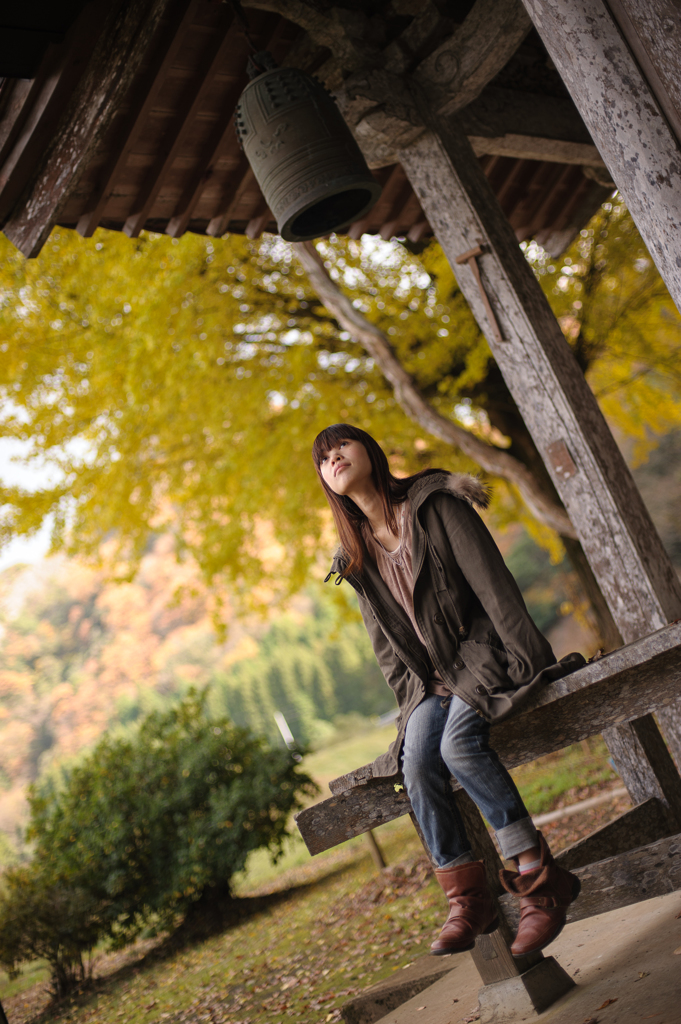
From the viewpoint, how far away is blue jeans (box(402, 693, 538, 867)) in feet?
7.48

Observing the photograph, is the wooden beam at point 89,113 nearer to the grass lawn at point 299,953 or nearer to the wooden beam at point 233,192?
the wooden beam at point 233,192

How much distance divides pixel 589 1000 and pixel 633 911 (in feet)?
2.91

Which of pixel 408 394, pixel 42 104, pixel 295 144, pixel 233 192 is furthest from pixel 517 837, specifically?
pixel 408 394

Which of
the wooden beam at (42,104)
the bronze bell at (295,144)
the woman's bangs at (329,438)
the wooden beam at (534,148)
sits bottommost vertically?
the woman's bangs at (329,438)

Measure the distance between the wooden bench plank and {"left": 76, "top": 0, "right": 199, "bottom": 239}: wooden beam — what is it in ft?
9.53

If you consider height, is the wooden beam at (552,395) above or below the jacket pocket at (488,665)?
above

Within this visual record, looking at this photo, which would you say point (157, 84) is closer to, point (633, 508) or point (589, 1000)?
point (633, 508)

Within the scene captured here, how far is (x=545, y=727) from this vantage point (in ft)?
8.33

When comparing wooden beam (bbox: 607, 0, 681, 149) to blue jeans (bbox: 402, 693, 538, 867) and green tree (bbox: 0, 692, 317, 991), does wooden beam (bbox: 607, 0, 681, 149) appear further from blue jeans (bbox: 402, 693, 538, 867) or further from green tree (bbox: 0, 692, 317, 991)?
green tree (bbox: 0, 692, 317, 991)

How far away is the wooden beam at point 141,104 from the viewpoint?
10.3ft

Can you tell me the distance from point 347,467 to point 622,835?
1.88 metres

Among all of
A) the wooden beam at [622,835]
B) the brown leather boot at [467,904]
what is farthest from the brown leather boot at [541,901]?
the wooden beam at [622,835]

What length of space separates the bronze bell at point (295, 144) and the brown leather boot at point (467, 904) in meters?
2.41

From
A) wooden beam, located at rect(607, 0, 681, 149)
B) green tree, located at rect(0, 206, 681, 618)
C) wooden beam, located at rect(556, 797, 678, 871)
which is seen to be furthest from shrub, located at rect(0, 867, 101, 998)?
wooden beam, located at rect(607, 0, 681, 149)
